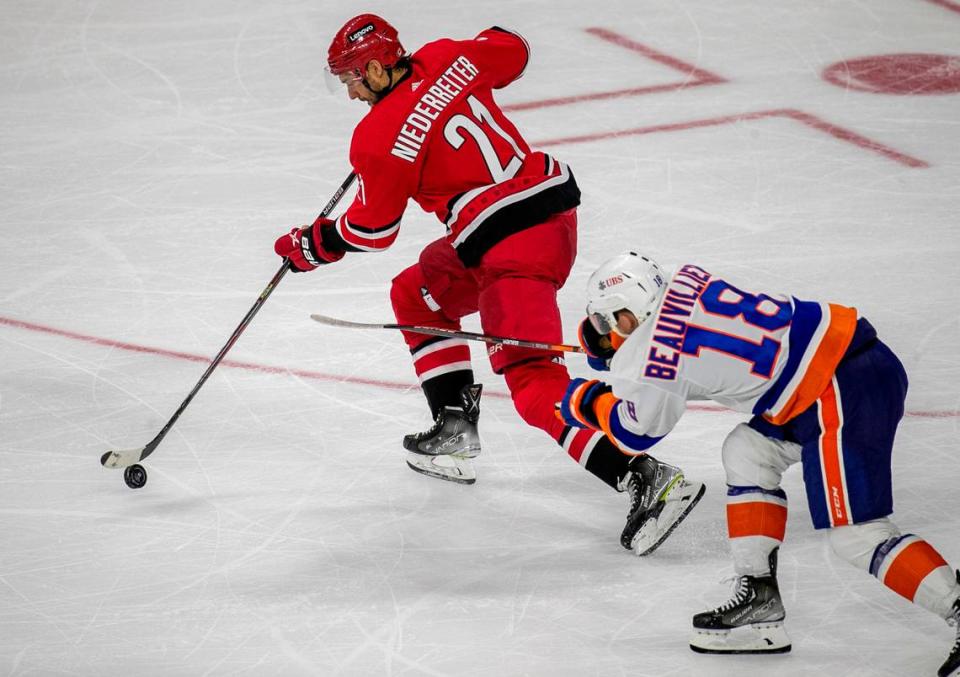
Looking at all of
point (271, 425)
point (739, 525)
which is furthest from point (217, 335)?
point (739, 525)

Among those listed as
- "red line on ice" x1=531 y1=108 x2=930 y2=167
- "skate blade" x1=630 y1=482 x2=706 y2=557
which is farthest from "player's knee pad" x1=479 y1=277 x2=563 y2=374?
"red line on ice" x1=531 y1=108 x2=930 y2=167

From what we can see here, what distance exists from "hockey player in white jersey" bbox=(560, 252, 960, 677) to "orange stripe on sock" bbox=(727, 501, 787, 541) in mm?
139

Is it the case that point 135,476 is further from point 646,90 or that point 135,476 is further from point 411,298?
point 646,90

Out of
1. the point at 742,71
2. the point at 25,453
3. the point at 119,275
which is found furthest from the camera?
the point at 742,71

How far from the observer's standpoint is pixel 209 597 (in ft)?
11.9

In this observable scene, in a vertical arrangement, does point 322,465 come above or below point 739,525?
below

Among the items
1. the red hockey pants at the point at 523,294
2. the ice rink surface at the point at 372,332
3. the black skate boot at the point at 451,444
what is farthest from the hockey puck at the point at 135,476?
the red hockey pants at the point at 523,294

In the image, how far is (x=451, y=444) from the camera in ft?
13.6

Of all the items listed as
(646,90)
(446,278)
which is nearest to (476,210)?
(446,278)

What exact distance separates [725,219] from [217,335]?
2.08 metres

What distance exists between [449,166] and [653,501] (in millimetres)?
1058

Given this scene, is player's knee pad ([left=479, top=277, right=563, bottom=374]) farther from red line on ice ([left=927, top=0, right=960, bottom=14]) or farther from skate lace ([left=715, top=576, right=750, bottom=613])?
red line on ice ([left=927, top=0, right=960, bottom=14])

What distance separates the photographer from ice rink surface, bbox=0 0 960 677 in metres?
3.47

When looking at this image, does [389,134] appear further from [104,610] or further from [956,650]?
[956,650]
